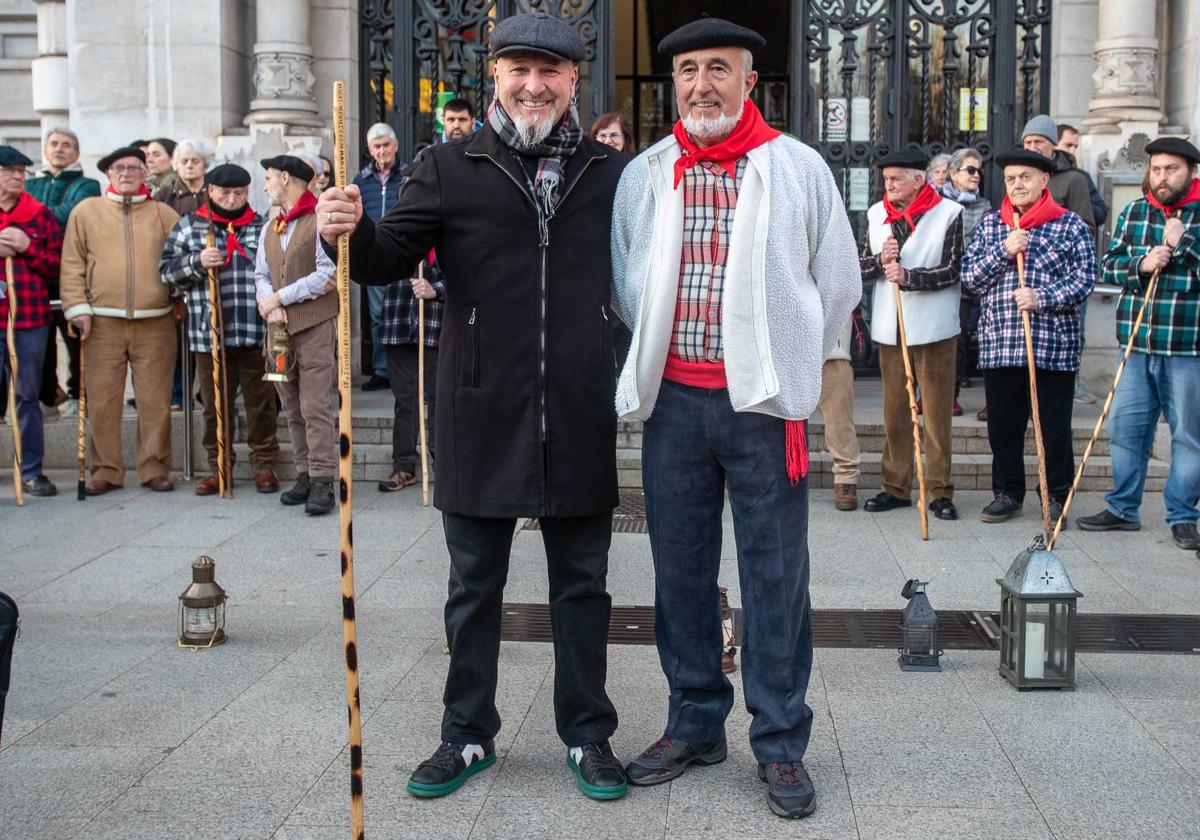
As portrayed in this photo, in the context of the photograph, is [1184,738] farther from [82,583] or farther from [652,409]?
[82,583]

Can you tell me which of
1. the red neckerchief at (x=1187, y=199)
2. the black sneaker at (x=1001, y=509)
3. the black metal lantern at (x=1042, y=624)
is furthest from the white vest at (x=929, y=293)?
the black metal lantern at (x=1042, y=624)

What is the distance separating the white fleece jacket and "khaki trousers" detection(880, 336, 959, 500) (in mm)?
4244

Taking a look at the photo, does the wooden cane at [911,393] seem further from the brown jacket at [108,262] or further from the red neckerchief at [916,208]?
the brown jacket at [108,262]

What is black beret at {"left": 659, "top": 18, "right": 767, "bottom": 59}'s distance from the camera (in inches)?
167

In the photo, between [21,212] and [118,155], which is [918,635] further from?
[21,212]

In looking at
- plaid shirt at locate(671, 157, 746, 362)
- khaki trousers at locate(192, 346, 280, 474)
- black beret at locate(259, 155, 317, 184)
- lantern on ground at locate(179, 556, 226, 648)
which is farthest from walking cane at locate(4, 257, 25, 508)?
plaid shirt at locate(671, 157, 746, 362)

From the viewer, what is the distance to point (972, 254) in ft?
27.6

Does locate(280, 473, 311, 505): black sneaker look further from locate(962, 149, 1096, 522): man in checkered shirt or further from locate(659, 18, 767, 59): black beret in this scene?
locate(659, 18, 767, 59): black beret

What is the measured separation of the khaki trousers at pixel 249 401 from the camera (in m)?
9.44

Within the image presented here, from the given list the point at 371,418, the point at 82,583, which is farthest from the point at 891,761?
the point at 371,418

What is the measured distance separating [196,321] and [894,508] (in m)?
4.48

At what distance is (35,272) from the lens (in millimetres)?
9516

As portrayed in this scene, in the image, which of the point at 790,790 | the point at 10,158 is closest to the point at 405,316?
the point at 10,158

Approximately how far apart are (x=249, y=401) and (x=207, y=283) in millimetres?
784
